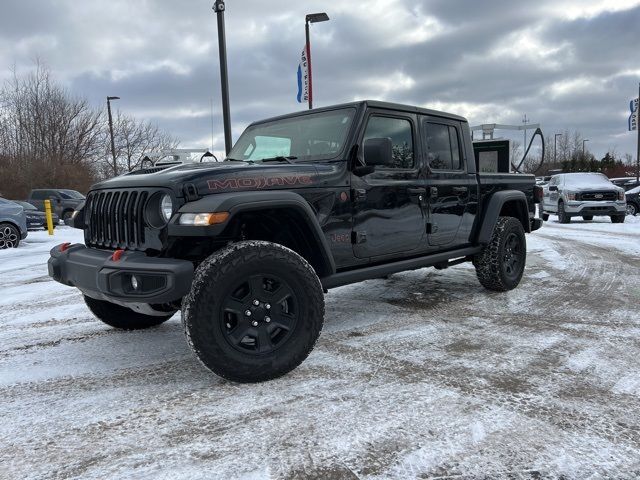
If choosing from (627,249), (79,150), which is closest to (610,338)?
(627,249)

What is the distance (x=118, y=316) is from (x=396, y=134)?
280 cm

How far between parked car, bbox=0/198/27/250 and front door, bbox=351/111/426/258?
384 inches

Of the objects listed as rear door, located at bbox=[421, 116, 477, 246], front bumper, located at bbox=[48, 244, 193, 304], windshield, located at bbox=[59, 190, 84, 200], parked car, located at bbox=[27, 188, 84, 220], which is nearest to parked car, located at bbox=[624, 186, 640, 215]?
rear door, located at bbox=[421, 116, 477, 246]

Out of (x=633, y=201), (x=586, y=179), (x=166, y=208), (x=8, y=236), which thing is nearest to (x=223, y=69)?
(x=8, y=236)

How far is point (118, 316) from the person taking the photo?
4098mm

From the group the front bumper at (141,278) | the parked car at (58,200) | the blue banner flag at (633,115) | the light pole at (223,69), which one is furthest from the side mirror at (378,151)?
the blue banner flag at (633,115)

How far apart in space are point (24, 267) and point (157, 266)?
6.76 meters

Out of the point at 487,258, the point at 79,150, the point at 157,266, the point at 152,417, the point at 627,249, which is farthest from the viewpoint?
the point at 79,150

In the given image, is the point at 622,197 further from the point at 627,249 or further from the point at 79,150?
the point at 79,150

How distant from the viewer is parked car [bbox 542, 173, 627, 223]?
1472 centimetres

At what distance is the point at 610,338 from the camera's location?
12.5 feet

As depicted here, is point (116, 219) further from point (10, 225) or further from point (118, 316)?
point (10, 225)

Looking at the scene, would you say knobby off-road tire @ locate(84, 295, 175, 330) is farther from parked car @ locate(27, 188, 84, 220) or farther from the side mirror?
parked car @ locate(27, 188, 84, 220)

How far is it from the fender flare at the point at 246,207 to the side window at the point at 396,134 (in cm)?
104
